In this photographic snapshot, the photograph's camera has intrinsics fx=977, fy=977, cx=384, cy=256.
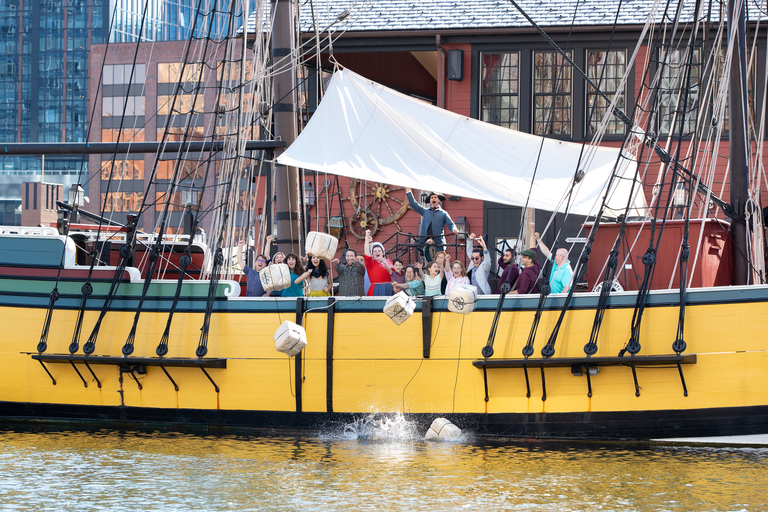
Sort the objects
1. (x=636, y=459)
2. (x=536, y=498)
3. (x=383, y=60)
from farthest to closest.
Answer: (x=383, y=60) < (x=636, y=459) < (x=536, y=498)

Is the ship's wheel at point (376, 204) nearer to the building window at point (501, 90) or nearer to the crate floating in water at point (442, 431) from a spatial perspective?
the building window at point (501, 90)

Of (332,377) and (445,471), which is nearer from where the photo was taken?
(445,471)

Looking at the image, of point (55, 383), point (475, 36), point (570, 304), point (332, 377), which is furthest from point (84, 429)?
point (475, 36)

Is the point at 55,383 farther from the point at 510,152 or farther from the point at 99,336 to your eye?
the point at 510,152

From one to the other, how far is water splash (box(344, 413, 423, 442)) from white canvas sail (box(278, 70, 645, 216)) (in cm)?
299

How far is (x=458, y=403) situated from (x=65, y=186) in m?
86.2

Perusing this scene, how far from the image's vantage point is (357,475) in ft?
30.3

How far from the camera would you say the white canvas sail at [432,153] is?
41.7 ft

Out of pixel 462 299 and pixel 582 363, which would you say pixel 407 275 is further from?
pixel 582 363

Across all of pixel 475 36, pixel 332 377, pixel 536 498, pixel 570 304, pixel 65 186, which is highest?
pixel 65 186

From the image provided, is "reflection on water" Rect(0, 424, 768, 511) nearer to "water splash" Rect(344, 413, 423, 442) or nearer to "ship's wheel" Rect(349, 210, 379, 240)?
"water splash" Rect(344, 413, 423, 442)

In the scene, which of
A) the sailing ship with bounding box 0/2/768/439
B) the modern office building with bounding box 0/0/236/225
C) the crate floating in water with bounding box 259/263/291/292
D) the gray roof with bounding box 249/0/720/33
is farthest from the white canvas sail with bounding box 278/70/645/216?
the modern office building with bounding box 0/0/236/225

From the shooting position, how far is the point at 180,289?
12.1m

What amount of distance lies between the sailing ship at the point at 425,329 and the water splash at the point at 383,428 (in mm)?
128
